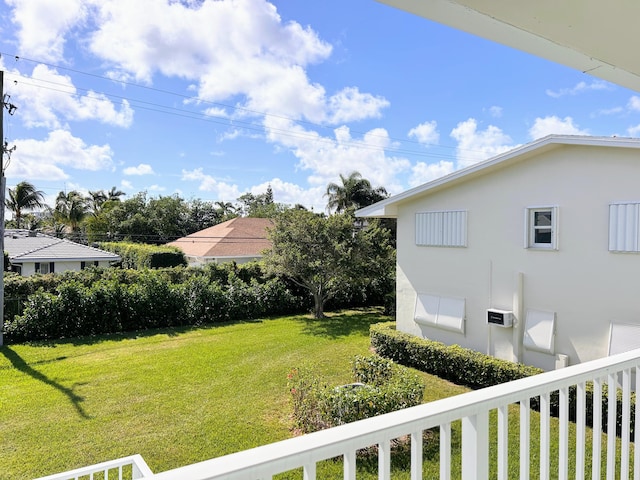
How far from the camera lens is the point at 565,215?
681cm

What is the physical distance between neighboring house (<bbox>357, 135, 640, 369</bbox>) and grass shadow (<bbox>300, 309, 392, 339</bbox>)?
251cm

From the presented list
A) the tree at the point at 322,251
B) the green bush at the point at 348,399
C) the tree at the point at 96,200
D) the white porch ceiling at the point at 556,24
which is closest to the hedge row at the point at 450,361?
the green bush at the point at 348,399

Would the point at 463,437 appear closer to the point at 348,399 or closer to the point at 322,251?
the point at 348,399

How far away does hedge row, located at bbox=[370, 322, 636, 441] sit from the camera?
22.5 ft

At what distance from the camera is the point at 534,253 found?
7.27 m

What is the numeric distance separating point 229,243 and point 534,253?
18.1 meters

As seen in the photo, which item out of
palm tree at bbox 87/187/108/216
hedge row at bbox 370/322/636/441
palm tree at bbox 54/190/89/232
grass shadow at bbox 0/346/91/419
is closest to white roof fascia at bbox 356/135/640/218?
hedge row at bbox 370/322/636/441

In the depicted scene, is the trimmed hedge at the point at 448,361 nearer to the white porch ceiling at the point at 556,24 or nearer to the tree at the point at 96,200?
the white porch ceiling at the point at 556,24

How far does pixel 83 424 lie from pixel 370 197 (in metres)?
21.6

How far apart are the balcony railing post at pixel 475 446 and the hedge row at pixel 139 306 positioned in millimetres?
12127

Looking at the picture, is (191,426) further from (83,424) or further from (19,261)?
(19,261)

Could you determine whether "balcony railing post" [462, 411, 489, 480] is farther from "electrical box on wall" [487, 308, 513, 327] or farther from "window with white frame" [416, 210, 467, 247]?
"window with white frame" [416, 210, 467, 247]

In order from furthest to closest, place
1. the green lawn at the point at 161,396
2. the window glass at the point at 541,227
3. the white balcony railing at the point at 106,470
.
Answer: the window glass at the point at 541,227 → the green lawn at the point at 161,396 → the white balcony railing at the point at 106,470

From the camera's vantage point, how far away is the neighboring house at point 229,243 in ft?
70.6
